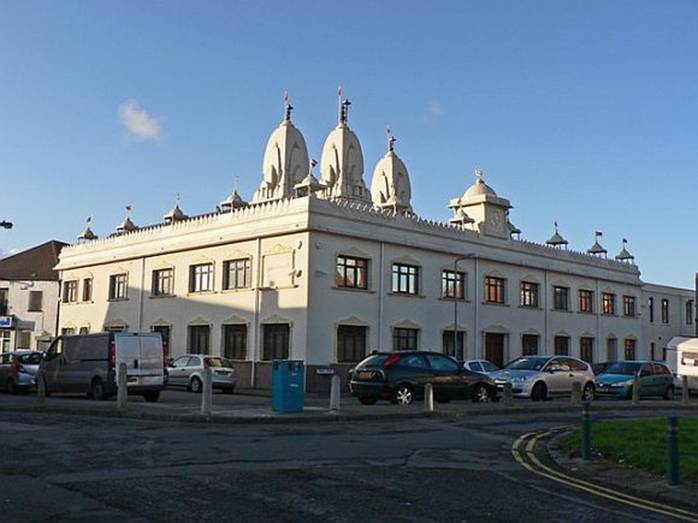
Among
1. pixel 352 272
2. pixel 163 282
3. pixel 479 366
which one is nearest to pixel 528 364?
pixel 479 366

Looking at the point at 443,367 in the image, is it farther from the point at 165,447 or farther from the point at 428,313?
the point at 428,313

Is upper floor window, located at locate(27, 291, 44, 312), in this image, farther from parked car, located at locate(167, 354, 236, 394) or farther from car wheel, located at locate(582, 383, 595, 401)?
car wheel, located at locate(582, 383, 595, 401)

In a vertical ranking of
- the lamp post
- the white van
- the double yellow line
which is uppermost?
the lamp post

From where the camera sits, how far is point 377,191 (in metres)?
63.9

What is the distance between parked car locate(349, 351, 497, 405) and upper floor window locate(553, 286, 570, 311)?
2546 cm

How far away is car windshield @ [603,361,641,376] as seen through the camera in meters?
32.7

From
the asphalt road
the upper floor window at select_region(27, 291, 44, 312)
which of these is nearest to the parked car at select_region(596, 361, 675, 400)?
the asphalt road

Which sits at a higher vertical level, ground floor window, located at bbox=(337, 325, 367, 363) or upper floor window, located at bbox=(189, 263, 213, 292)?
upper floor window, located at bbox=(189, 263, 213, 292)

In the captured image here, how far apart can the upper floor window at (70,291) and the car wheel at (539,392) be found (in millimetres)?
33752

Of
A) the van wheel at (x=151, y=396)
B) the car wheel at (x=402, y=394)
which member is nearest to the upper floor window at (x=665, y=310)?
the car wheel at (x=402, y=394)

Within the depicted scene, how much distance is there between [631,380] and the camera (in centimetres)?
3153

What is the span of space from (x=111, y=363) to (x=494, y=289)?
25.4 m

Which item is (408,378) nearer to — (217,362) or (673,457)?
(217,362)

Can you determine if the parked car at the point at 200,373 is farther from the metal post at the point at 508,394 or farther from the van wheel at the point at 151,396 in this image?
the metal post at the point at 508,394
